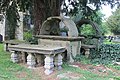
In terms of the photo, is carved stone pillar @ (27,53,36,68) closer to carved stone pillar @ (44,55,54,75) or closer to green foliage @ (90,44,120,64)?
carved stone pillar @ (44,55,54,75)

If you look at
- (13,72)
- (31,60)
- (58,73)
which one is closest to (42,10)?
(31,60)

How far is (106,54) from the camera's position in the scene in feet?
28.8

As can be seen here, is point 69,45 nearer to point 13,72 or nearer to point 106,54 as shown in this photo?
point 106,54

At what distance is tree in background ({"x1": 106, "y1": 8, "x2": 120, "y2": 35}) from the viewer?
117 ft

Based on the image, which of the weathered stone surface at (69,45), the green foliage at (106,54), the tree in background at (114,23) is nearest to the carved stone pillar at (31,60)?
the weathered stone surface at (69,45)

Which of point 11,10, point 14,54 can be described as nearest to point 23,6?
point 11,10

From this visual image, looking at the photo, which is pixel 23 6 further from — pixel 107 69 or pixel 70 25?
pixel 107 69

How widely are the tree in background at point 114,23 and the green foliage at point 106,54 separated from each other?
89.0 ft

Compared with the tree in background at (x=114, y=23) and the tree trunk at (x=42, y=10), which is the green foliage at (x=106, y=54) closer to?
the tree trunk at (x=42, y=10)

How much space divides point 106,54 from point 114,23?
27994mm

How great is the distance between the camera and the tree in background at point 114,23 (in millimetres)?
35569

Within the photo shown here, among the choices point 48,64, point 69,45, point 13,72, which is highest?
point 69,45

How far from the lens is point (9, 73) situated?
6.79 metres

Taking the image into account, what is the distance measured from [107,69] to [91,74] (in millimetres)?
872
